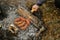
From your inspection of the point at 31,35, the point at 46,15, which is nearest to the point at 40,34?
the point at 31,35

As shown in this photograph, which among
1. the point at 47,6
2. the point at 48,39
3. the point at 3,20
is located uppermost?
the point at 47,6

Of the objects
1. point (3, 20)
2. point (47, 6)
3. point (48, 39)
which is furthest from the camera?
point (47, 6)

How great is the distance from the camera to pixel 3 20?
253 centimetres

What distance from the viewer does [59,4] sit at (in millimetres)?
2658

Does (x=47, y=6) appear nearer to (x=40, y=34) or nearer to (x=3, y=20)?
(x=40, y=34)

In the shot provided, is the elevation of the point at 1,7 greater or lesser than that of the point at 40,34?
greater

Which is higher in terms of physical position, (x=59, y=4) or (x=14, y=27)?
(x=59, y=4)

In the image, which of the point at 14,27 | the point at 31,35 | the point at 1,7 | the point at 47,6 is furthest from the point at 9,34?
the point at 47,6

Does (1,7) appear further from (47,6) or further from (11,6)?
(47,6)

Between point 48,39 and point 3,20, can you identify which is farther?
point 3,20

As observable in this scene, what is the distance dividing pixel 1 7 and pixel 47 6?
623 millimetres

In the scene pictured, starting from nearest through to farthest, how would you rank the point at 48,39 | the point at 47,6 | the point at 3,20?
the point at 48,39 → the point at 3,20 → the point at 47,6

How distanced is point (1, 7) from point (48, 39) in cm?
79

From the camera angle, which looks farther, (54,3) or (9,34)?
(54,3)
